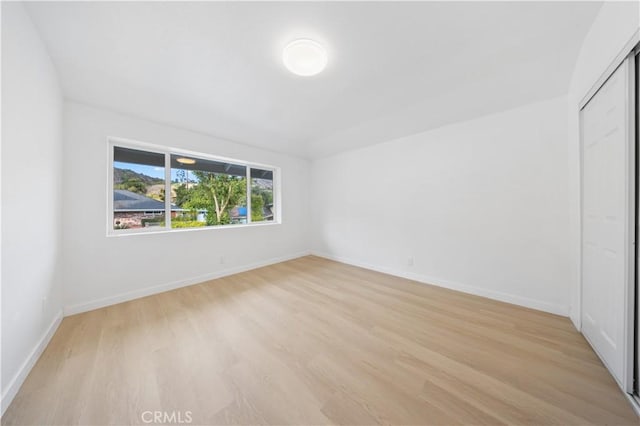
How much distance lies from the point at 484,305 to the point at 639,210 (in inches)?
63.0

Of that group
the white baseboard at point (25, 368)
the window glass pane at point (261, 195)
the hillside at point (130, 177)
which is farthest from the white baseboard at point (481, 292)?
the white baseboard at point (25, 368)

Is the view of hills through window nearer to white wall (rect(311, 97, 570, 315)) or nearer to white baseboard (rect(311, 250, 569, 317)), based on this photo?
white wall (rect(311, 97, 570, 315))

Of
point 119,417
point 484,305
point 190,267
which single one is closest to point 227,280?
point 190,267

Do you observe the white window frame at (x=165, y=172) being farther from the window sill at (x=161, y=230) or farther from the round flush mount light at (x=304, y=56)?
the round flush mount light at (x=304, y=56)

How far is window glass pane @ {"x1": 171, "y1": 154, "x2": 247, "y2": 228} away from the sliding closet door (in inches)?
175

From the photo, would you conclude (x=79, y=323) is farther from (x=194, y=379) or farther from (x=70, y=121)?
(x=70, y=121)

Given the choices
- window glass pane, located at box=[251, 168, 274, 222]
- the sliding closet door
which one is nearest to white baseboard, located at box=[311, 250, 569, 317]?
the sliding closet door

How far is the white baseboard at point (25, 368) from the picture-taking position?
3.91ft

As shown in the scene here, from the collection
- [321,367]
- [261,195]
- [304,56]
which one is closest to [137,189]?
[261,195]

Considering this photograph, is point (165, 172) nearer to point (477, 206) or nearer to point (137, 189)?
point (137, 189)

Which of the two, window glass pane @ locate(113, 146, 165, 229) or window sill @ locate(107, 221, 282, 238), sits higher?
window glass pane @ locate(113, 146, 165, 229)

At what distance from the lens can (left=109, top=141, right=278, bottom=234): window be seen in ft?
8.93

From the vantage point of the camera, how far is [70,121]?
2262mm

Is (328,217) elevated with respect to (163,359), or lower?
elevated
